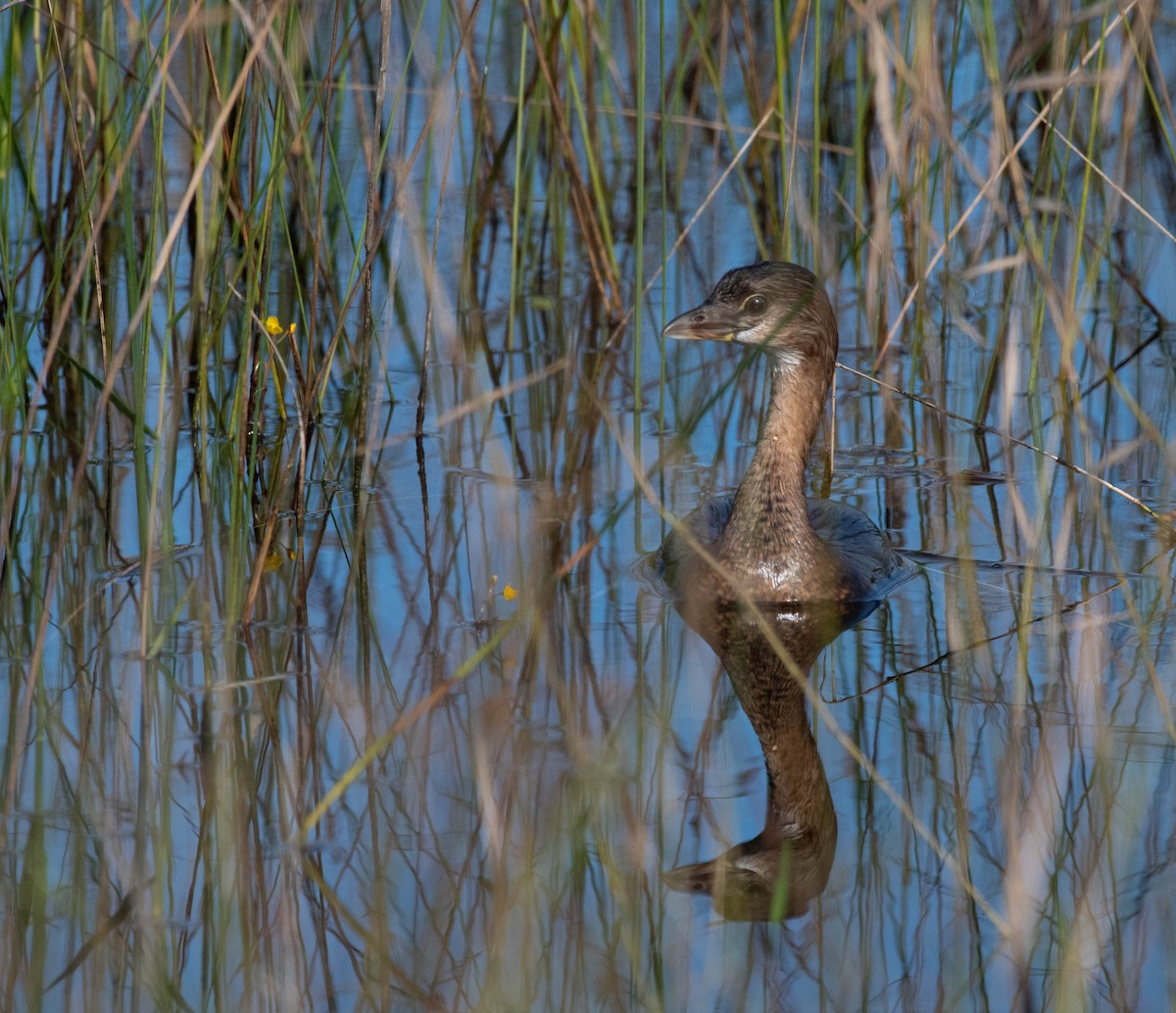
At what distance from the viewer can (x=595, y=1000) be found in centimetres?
283

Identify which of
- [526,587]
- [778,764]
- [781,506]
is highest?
[781,506]

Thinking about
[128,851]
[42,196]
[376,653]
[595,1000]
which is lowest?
[595,1000]

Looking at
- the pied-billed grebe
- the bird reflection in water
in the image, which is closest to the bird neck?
the pied-billed grebe

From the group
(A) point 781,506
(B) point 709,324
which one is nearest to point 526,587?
(A) point 781,506

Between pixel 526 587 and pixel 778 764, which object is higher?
pixel 526 587

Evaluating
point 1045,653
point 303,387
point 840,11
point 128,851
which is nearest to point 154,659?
point 128,851

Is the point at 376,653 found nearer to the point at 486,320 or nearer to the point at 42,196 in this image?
the point at 486,320

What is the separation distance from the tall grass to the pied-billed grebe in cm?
14

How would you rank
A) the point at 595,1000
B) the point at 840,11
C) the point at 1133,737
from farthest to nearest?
the point at 840,11, the point at 1133,737, the point at 595,1000

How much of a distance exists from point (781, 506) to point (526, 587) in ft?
2.47

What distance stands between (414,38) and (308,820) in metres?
1.66

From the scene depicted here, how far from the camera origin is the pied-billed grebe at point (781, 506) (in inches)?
186

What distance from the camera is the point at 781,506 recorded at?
15.8ft

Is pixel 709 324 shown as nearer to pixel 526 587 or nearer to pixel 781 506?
pixel 781 506
